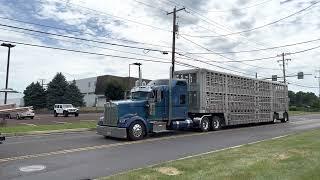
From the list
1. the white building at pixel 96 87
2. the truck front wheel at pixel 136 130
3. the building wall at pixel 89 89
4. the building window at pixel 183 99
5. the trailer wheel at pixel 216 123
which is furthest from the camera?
the building wall at pixel 89 89

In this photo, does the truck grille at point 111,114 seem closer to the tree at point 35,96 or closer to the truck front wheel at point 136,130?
the truck front wheel at point 136,130

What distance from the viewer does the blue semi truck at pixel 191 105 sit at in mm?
20873

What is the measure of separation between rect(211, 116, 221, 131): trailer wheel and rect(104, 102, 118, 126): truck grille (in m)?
7.89

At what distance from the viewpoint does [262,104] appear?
3331 centimetres

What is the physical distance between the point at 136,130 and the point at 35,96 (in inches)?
2778

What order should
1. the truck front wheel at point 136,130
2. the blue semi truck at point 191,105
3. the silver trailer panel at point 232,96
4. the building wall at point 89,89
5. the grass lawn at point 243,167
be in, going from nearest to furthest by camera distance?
1. the grass lawn at point 243,167
2. the truck front wheel at point 136,130
3. the blue semi truck at point 191,105
4. the silver trailer panel at point 232,96
5. the building wall at point 89,89

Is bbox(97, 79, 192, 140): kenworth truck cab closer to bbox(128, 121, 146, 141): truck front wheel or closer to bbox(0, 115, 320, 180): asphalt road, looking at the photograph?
bbox(128, 121, 146, 141): truck front wheel

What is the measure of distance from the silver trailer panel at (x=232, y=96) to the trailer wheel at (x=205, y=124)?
0.43m

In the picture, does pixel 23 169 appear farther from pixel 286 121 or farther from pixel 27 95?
pixel 27 95

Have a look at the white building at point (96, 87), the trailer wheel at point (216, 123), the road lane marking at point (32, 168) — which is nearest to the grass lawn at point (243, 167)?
the road lane marking at point (32, 168)

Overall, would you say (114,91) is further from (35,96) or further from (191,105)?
(191,105)

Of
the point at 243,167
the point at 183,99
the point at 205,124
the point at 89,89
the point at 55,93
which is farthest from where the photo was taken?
the point at 89,89

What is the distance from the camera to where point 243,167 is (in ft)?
34.6

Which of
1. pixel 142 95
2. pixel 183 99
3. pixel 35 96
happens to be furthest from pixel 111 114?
pixel 35 96
